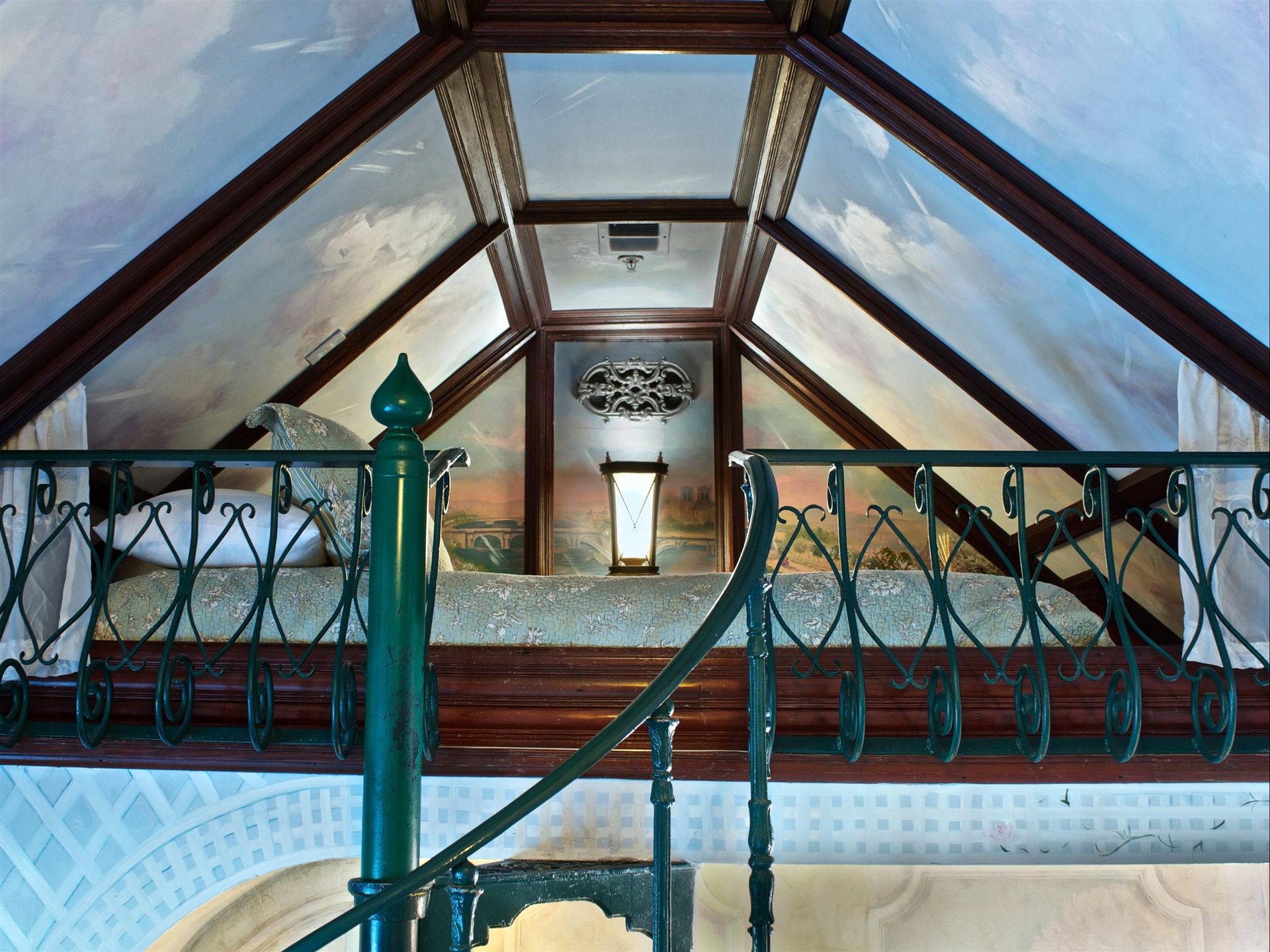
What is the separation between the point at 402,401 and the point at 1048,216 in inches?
76.8

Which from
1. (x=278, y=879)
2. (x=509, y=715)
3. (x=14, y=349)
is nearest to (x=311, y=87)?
(x=14, y=349)

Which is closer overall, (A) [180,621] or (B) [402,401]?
(B) [402,401]

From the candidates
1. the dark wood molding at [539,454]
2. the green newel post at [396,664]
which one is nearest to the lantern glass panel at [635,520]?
the dark wood molding at [539,454]

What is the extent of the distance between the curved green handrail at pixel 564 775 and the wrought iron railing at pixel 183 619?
2.91 ft

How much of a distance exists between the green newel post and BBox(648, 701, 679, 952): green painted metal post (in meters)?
0.34

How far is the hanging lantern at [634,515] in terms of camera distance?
4.73 meters

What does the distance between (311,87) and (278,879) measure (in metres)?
2.64

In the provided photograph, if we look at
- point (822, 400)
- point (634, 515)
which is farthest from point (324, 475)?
point (822, 400)

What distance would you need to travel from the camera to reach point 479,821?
2477mm

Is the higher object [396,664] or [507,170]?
[507,170]

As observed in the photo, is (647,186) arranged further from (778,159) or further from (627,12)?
(627,12)

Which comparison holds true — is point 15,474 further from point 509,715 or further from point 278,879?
point 278,879

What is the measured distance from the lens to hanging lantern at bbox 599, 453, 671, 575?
15.5 ft

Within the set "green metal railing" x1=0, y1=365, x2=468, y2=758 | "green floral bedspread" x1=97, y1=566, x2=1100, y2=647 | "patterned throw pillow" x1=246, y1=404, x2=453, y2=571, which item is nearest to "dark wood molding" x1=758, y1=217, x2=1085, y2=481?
"green floral bedspread" x1=97, y1=566, x2=1100, y2=647
